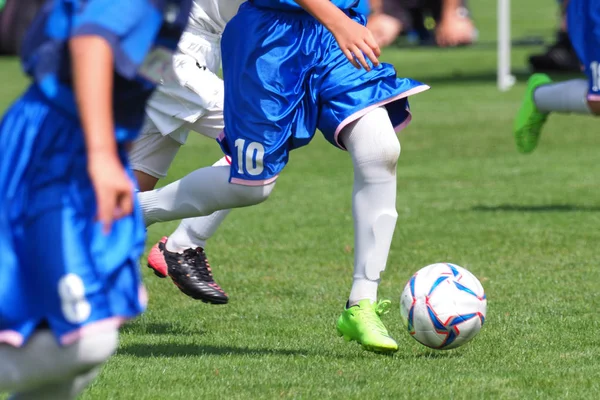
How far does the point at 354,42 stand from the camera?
410 centimetres

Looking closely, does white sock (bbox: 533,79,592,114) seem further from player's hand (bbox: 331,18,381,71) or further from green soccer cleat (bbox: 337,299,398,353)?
player's hand (bbox: 331,18,381,71)

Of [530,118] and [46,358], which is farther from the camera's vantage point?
[530,118]

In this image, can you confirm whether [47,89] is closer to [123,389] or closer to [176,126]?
[123,389]

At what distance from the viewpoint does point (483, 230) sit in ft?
24.6

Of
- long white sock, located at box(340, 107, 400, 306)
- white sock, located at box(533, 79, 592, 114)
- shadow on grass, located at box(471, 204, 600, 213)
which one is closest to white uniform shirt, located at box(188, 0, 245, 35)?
long white sock, located at box(340, 107, 400, 306)

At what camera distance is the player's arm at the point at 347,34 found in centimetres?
410

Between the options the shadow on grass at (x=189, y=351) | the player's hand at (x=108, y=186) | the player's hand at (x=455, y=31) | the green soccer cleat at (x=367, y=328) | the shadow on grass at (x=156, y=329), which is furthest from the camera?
the player's hand at (x=455, y=31)

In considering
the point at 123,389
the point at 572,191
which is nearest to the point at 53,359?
the point at 123,389

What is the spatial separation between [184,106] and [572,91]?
3.04m

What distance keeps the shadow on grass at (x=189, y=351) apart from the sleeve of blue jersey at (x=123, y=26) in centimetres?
207

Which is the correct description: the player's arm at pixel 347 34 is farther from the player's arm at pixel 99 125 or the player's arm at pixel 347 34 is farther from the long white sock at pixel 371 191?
the player's arm at pixel 99 125

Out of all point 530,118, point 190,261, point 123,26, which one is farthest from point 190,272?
point 530,118

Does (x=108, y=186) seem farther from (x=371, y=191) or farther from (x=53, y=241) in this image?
(x=371, y=191)

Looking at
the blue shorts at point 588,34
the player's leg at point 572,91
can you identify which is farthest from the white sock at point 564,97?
the blue shorts at point 588,34
